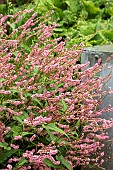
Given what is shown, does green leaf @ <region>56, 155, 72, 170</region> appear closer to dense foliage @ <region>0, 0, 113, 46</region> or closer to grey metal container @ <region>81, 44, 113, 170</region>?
grey metal container @ <region>81, 44, 113, 170</region>

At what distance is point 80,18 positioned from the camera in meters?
4.95

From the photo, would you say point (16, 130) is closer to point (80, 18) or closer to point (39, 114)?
point (39, 114)

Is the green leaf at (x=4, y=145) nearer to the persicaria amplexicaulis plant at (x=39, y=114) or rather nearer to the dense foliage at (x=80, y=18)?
the persicaria amplexicaulis plant at (x=39, y=114)

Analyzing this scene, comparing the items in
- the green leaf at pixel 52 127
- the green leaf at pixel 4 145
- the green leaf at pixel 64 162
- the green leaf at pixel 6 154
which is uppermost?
the green leaf at pixel 52 127

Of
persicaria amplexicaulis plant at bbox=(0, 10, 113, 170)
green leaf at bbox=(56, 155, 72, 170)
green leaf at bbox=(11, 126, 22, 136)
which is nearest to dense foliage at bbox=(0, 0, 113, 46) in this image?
persicaria amplexicaulis plant at bbox=(0, 10, 113, 170)

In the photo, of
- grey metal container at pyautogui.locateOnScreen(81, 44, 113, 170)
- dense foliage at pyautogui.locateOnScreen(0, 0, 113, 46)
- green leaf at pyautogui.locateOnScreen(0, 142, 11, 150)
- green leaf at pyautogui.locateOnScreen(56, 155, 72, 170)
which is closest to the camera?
green leaf at pyautogui.locateOnScreen(0, 142, 11, 150)

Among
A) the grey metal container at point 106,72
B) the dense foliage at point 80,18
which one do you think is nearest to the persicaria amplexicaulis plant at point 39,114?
the grey metal container at point 106,72

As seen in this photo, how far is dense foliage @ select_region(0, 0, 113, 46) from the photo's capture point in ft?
13.5

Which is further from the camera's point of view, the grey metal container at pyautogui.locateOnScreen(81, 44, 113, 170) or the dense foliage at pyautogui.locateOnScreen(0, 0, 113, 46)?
the dense foliage at pyautogui.locateOnScreen(0, 0, 113, 46)

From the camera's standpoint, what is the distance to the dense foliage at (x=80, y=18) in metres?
4.12

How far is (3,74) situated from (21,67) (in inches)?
12.9

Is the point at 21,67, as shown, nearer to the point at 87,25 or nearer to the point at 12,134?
the point at 12,134

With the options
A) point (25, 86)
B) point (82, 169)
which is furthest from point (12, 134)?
point (82, 169)

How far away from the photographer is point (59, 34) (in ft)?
14.5
